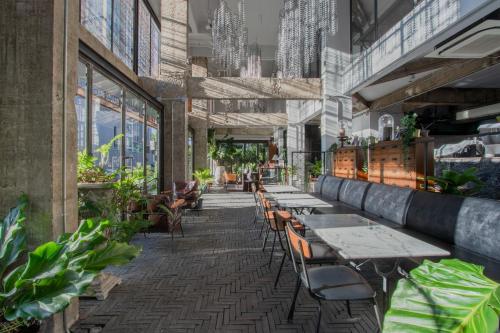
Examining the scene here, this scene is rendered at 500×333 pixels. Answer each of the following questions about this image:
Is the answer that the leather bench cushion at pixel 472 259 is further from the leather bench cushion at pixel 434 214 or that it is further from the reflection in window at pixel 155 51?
the reflection in window at pixel 155 51

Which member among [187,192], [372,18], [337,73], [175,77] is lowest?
[187,192]

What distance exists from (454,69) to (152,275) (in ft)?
24.2

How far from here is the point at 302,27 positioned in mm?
7344

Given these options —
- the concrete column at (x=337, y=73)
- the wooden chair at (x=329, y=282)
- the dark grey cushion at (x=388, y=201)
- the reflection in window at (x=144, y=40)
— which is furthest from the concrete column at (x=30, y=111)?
the concrete column at (x=337, y=73)

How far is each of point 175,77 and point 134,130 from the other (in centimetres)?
264

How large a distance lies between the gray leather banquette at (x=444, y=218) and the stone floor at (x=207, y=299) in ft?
2.42

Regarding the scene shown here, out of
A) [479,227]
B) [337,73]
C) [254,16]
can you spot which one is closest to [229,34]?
[337,73]

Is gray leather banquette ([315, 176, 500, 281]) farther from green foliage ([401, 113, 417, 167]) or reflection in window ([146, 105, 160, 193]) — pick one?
reflection in window ([146, 105, 160, 193])

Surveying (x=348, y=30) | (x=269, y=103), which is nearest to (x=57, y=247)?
(x=348, y=30)

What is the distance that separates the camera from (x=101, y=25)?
591cm

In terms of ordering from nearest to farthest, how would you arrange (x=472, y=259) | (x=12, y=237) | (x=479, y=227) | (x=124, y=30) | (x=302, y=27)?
(x=12, y=237), (x=472, y=259), (x=479, y=227), (x=302, y=27), (x=124, y=30)

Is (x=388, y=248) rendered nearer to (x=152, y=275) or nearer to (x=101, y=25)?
(x=152, y=275)

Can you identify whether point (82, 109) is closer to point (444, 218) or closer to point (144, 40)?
point (444, 218)

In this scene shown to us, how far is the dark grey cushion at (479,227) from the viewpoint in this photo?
2520 mm
